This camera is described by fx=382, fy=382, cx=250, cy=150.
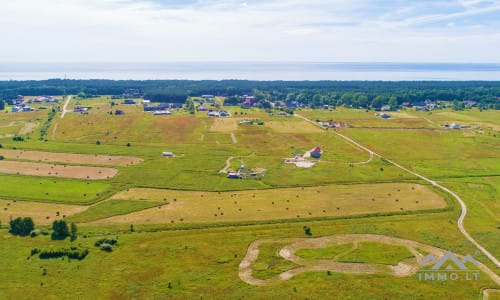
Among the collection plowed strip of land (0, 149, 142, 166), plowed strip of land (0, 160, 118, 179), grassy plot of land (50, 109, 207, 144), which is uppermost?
grassy plot of land (50, 109, 207, 144)

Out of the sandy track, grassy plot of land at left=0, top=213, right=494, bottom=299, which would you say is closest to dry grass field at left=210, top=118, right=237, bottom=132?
grassy plot of land at left=0, top=213, right=494, bottom=299

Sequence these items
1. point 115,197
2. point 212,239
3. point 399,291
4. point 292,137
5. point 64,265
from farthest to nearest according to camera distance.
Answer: point 292,137, point 115,197, point 212,239, point 64,265, point 399,291

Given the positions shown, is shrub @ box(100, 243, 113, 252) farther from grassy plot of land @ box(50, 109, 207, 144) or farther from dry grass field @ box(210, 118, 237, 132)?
dry grass field @ box(210, 118, 237, 132)

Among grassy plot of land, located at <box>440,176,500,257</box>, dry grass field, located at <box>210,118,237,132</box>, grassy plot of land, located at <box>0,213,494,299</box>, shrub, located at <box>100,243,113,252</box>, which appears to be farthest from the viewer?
dry grass field, located at <box>210,118,237,132</box>

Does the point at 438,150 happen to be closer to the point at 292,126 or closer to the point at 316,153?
the point at 316,153

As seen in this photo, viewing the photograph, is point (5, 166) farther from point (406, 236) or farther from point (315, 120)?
point (315, 120)

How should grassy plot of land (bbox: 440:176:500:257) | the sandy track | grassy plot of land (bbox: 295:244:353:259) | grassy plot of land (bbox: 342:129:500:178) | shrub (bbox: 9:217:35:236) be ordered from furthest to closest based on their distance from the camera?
grassy plot of land (bbox: 342:129:500:178) < grassy plot of land (bbox: 440:176:500:257) < shrub (bbox: 9:217:35:236) < grassy plot of land (bbox: 295:244:353:259) < the sandy track

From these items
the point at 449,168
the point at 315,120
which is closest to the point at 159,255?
the point at 449,168
